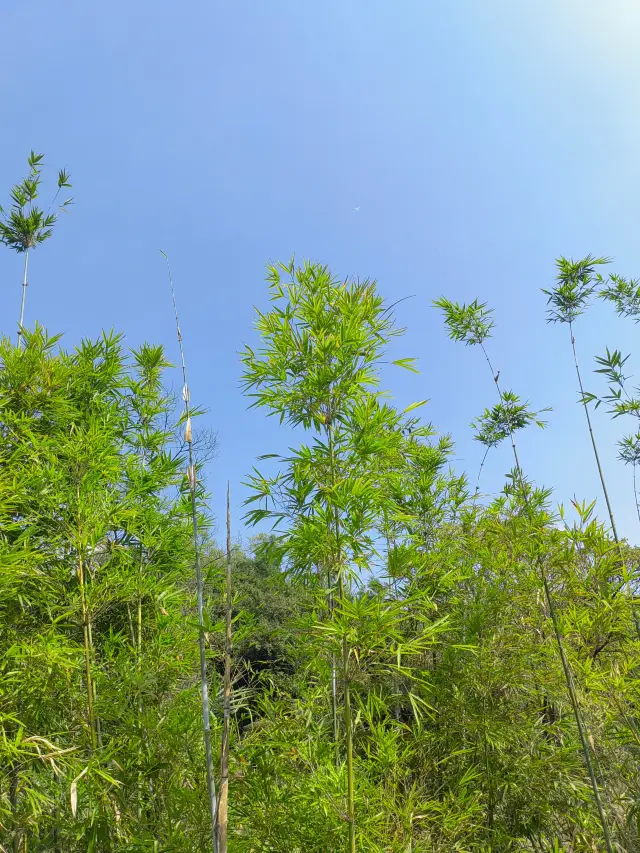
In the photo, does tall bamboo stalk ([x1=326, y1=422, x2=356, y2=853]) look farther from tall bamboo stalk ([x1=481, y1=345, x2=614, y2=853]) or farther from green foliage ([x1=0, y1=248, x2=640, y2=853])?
tall bamboo stalk ([x1=481, y1=345, x2=614, y2=853])

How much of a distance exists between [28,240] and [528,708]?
17.5ft

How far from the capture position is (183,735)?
269 cm

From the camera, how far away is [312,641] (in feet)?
7.75

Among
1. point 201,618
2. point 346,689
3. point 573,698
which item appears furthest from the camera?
point 573,698

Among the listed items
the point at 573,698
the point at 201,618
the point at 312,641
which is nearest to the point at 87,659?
the point at 312,641

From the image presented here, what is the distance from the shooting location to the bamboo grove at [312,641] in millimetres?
2299

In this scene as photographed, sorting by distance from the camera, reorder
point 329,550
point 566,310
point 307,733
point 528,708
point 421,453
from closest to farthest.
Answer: point 329,550, point 307,733, point 528,708, point 566,310, point 421,453

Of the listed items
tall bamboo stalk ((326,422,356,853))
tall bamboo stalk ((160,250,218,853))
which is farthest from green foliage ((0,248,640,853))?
tall bamboo stalk ((160,250,218,853))

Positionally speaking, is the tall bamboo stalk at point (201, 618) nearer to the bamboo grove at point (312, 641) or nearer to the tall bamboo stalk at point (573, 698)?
the bamboo grove at point (312, 641)

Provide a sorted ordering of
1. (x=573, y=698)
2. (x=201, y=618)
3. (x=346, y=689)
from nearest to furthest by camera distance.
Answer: (x=201, y=618), (x=346, y=689), (x=573, y=698)

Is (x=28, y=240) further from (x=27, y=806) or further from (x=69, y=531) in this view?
(x=27, y=806)

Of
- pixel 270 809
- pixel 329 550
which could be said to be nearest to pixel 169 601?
pixel 270 809

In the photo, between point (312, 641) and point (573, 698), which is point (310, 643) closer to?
point (312, 641)

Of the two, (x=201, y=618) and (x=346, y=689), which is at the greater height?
(x=201, y=618)
